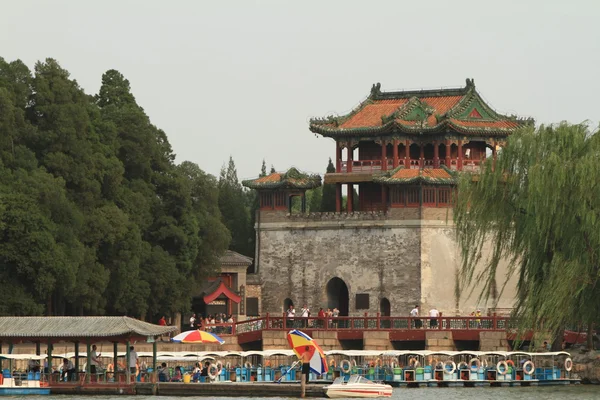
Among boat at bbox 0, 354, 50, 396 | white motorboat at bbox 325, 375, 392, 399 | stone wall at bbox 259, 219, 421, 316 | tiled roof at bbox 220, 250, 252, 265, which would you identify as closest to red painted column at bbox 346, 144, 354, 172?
stone wall at bbox 259, 219, 421, 316

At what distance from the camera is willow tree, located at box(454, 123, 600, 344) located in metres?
59.4

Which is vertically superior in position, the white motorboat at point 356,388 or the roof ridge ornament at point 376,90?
the roof ridge ornament at point 376,90

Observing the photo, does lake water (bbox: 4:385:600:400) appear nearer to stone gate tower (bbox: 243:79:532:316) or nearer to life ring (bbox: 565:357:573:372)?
life ring (bbox: 565:357:573:372)

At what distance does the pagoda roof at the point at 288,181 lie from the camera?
85.7m

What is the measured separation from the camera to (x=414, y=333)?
236 ft

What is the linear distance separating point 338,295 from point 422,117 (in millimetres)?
8176

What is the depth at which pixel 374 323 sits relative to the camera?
242 ft

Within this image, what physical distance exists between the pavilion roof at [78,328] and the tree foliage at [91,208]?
37.1 ft

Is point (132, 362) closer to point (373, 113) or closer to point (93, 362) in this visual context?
point (93, 362)

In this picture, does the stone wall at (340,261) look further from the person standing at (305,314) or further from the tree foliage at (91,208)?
the tree foliage at (91,208)

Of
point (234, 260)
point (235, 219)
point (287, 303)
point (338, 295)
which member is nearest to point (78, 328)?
point (287, 303)

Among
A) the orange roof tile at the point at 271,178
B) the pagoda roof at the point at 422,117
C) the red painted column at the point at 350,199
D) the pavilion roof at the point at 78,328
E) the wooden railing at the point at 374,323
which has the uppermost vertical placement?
the pagoda roof at the point at 422,117

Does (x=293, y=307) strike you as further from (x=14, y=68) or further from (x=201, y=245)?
(x=14, y=68)

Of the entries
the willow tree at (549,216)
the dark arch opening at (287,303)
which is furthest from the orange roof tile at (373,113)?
the willow tree at (549,216)
